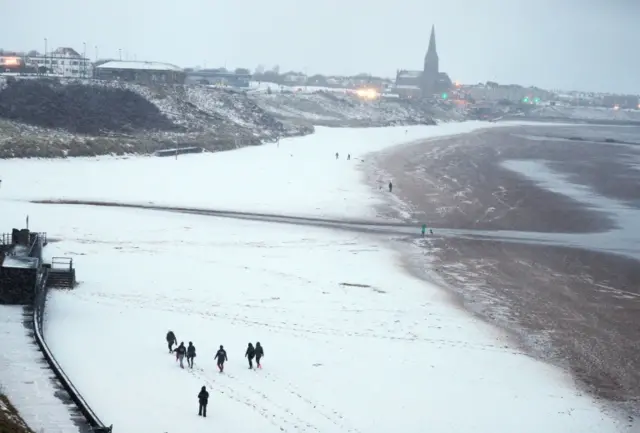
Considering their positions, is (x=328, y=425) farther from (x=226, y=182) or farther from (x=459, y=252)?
(x=226, y=182)

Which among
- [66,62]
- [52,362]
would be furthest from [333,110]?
[52,362]

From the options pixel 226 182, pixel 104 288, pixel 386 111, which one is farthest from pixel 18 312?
pixel 386 111

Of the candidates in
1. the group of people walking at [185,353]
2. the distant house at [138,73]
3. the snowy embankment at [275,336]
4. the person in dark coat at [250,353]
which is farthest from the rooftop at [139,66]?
the person in dark coat at [250,353]

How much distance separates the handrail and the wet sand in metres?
14.3

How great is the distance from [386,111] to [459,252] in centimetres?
13832

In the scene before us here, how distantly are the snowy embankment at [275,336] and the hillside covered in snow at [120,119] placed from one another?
78.0 feet

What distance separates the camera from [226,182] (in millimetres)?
61844

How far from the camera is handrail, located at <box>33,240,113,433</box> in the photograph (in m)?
15.9

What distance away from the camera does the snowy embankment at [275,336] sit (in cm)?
1973

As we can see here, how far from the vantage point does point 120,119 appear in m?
88.9

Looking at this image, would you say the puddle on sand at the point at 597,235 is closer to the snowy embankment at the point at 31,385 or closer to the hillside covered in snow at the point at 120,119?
the snowy embankment at the point at 31,385

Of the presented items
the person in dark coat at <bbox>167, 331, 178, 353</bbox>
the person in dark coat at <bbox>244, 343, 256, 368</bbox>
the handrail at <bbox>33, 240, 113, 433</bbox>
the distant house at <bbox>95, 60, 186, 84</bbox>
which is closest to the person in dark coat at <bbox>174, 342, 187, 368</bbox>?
the person in dark coat at <bbox>167, 331, 178, 353</bbox>

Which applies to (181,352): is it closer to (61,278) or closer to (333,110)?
(61,278)

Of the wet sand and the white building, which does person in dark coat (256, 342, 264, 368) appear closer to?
the wet sand
